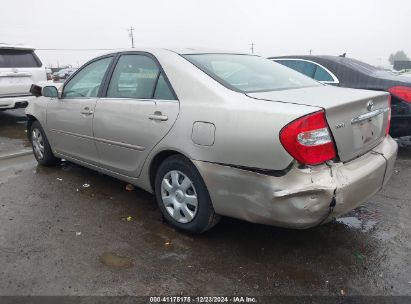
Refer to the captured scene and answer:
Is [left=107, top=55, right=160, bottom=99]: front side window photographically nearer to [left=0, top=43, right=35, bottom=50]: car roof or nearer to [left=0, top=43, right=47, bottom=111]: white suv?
[left=0, top=43, right=47, bottom=111]: white suv

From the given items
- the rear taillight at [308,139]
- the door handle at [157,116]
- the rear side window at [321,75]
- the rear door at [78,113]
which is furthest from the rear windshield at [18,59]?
the rear taillight at [308,139]

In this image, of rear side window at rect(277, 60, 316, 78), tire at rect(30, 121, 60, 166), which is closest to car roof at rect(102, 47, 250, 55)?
tire at rect(30, 121, 60, 166)

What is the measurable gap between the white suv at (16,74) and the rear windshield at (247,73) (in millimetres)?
6186

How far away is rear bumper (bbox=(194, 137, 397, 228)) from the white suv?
677 centimetres

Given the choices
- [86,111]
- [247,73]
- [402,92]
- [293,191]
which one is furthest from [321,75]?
[293,191]

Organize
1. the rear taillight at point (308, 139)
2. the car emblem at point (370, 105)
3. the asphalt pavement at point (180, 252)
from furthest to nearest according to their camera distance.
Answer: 1. the car emblem at point (370, 105)
2. the asphalt pavement at point (180, 252)
3. the rear taillight at point (308, 139)

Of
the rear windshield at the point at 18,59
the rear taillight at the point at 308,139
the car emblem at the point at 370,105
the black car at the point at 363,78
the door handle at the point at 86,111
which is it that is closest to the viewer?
the rear taillight at the point at 308,139

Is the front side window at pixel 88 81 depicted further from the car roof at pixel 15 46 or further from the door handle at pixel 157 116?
the car roof at pixel 15 46

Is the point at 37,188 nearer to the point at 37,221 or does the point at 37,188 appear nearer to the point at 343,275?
the point at 37,221

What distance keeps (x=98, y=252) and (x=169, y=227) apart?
0.66m

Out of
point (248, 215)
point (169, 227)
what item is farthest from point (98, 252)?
point (248, 215)

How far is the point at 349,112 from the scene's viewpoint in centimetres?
263

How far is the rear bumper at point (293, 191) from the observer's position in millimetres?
2438

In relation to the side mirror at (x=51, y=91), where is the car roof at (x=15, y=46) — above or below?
above
